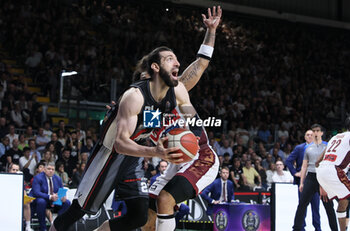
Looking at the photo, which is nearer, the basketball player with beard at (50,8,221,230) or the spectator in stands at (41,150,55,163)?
the basketball player with beard at (50,8,221,230)

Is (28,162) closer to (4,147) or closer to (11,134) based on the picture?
(4,147)

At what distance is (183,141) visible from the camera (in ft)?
13.8

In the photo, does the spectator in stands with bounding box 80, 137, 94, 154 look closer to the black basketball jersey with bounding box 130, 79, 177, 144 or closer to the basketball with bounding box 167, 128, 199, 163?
the black basketball jersey with bounding box 130, 79, 177, 144

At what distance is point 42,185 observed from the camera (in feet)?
34.0

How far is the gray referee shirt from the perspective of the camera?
9398mm

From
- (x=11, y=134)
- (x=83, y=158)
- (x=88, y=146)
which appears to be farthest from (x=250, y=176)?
(x=11, y=134)

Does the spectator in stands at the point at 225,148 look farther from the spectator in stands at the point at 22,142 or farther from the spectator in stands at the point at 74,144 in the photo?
the spectator in stands at the point at 22,142

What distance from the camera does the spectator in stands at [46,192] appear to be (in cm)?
1008

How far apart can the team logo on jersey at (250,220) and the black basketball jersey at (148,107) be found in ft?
20.5

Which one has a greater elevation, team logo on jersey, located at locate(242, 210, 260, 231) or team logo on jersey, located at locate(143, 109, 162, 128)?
team logo on jersey, located at locate(143, 109, 162, 128)

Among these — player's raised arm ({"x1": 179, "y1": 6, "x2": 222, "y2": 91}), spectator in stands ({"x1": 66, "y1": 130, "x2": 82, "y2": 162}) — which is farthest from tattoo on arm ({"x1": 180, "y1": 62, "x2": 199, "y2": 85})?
spectator in stands ({"x1": 66, "y1": 130, "x2": 82, "y2": 162})

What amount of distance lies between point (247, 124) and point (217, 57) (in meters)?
3.80

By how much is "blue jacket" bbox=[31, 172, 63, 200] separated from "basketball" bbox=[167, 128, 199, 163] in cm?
643

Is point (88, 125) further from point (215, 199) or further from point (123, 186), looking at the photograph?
point (123, 186)
